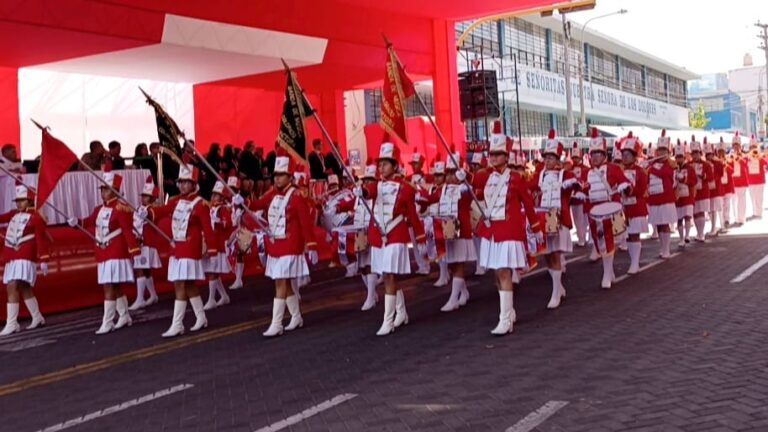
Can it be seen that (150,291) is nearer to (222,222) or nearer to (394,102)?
(222,222)

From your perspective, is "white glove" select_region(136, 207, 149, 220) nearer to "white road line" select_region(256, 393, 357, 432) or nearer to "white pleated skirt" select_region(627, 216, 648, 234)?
"white road line" select_region(256, 393, 357, 432)

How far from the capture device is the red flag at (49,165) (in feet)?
35.5

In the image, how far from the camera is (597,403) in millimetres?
6297

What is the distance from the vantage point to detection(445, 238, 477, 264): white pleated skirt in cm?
1211

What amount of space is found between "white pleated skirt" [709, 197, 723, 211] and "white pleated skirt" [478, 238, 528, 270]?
1093 centimetres

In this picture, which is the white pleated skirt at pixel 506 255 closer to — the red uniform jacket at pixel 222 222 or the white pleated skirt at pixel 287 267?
the white pleated skirt at pixel 287 267

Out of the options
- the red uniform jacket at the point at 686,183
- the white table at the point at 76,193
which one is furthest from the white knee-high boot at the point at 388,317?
the red uniform jacket at the point at 686,183

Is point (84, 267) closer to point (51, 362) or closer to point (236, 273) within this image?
point (236, 273)

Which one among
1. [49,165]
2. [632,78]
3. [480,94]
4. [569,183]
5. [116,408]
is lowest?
[116,408]

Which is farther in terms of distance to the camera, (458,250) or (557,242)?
(458,250)

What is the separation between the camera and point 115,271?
1125 centimetres

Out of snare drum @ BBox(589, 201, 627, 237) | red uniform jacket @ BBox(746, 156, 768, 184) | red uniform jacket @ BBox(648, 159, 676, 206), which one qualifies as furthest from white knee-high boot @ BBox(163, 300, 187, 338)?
red uniform jacket @ BBox(746, 156, 768, 184)

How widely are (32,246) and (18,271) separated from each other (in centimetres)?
41

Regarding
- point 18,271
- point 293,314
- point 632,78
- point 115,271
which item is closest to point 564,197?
point 293,314
